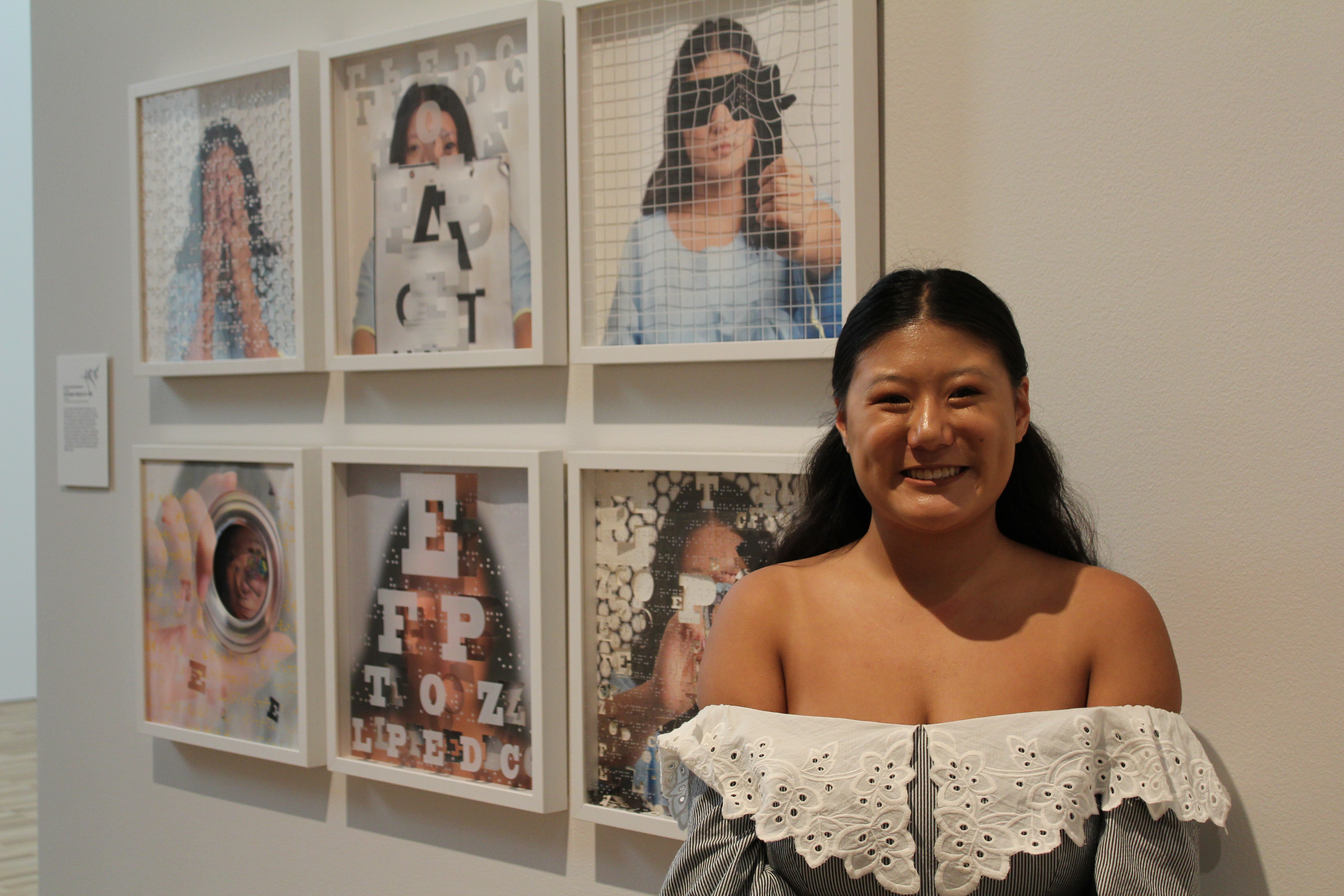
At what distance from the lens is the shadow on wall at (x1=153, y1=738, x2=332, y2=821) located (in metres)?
2.12

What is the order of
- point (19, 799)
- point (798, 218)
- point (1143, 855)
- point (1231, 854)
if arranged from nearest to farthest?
point (1143, 855) → point (1231, 854) → point (798, 218) → point (19, 799)

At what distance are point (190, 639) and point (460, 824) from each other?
675 mm

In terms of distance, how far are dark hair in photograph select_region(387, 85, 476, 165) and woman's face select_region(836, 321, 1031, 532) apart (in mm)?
959

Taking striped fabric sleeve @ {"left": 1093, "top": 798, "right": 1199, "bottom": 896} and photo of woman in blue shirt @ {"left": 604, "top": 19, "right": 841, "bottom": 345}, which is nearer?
striped fabric sleeve @ {"left": 1093, "top": 798, "right": 1199, "bottom": 896}

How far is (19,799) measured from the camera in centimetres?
404

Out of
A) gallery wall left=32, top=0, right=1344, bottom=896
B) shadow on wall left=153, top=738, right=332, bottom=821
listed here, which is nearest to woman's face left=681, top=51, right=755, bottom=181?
gallery wall left=32, top=0, right=1344, bottom=896

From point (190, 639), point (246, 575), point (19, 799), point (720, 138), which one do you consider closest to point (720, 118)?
point (720, 138)

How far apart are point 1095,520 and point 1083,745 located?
45cm

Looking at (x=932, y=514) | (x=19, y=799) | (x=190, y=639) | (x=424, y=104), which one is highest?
(x=424, y=104)

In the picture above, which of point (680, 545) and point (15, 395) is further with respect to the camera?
point (15, 395)

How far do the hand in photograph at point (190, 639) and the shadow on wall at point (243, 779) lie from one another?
0.28ft

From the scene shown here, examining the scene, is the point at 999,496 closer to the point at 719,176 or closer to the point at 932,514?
the point at 932,514

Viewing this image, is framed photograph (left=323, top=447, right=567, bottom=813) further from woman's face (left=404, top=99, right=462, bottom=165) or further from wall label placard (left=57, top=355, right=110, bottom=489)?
wall label placard (left=57, top=355, right=110, bottom=489)

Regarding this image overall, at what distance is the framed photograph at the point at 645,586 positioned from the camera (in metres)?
1.63
